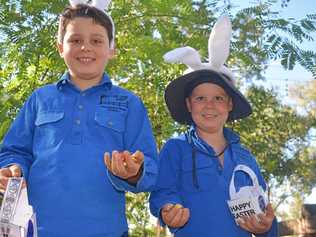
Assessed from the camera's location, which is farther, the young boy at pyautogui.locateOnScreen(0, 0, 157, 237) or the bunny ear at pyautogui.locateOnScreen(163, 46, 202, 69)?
the bunny ear at pyautogui.locateOnScreen(163, 46, 202, 69)

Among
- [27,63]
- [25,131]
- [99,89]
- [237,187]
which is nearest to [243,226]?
[237,187]

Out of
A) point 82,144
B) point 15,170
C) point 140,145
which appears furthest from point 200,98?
point 15,170

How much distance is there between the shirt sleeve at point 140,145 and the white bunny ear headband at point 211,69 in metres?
0.59

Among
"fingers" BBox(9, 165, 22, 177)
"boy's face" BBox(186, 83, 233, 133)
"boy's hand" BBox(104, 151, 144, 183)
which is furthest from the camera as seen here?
"boy's face" BBox(186, 83, 233, 133)

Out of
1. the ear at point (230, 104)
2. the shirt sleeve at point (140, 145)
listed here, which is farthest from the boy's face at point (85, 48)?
the ear at point (230, 104)

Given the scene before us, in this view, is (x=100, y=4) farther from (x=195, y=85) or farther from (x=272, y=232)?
(x=272, y=232)

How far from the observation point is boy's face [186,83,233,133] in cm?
274

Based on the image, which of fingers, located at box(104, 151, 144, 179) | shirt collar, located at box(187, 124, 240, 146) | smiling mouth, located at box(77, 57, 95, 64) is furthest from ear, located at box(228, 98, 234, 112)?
fingers, located at box(104, 151, 144, 179)

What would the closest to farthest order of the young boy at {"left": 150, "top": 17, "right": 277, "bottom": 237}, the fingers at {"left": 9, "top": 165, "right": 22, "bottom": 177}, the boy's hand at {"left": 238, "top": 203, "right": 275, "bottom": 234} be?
1. the fingers at {"left": 9, "top": 165, "right": 22, "bottom": 177}
2. the boy's hand at {"left": 238, "top": 203, "right": 275, "bottom": 234}
3. the young boy at {"left": 150, "top": 17, "right": 277, "bottom": 237}

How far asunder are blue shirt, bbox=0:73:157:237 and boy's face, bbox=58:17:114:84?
0.07 meters

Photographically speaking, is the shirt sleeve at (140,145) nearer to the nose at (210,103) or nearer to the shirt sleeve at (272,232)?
the nose at (210,103)

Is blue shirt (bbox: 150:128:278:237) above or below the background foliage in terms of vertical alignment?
below

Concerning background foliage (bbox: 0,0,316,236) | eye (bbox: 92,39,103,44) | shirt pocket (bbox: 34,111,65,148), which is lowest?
shirt pocket (bbox: 34,111,65,148)

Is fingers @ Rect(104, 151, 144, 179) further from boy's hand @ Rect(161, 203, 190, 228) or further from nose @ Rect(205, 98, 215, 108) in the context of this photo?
nose @ Rect(205, 98, 215, 108)
